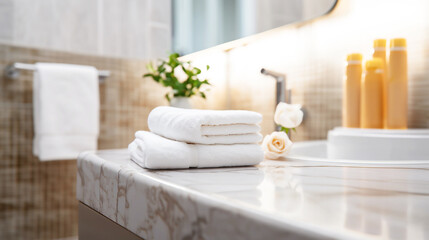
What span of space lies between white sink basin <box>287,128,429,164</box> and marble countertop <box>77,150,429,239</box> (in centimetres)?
16

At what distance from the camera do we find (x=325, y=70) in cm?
120

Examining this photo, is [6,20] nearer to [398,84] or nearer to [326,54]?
[326,54]

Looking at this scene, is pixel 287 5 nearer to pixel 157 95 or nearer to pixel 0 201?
pixel 157 95

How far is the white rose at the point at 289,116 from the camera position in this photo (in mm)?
874

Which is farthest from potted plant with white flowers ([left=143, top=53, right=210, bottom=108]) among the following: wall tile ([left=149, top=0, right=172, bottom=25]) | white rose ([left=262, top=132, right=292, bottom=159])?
white rose ([left=262, top=132, right=292, bottom=159])

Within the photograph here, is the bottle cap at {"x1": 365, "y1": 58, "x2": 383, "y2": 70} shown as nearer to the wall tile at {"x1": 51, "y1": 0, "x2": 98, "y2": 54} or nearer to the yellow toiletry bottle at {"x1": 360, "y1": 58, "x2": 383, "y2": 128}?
the yellow toiletry bottle at {"x1": 360, "y1": 58, "x2": 383, "y2": 128}

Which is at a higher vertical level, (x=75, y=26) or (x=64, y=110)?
(x=75, y=26)

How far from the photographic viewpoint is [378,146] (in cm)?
86

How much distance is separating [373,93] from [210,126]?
0.51m

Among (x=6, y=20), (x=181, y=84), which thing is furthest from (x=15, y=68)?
(x=181, y=84)

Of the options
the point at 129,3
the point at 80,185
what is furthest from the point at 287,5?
the point at 129,3

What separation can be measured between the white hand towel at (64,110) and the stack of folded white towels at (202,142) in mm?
982

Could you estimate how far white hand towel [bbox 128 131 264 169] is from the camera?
606 millimetres

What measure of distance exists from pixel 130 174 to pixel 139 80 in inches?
52.2
